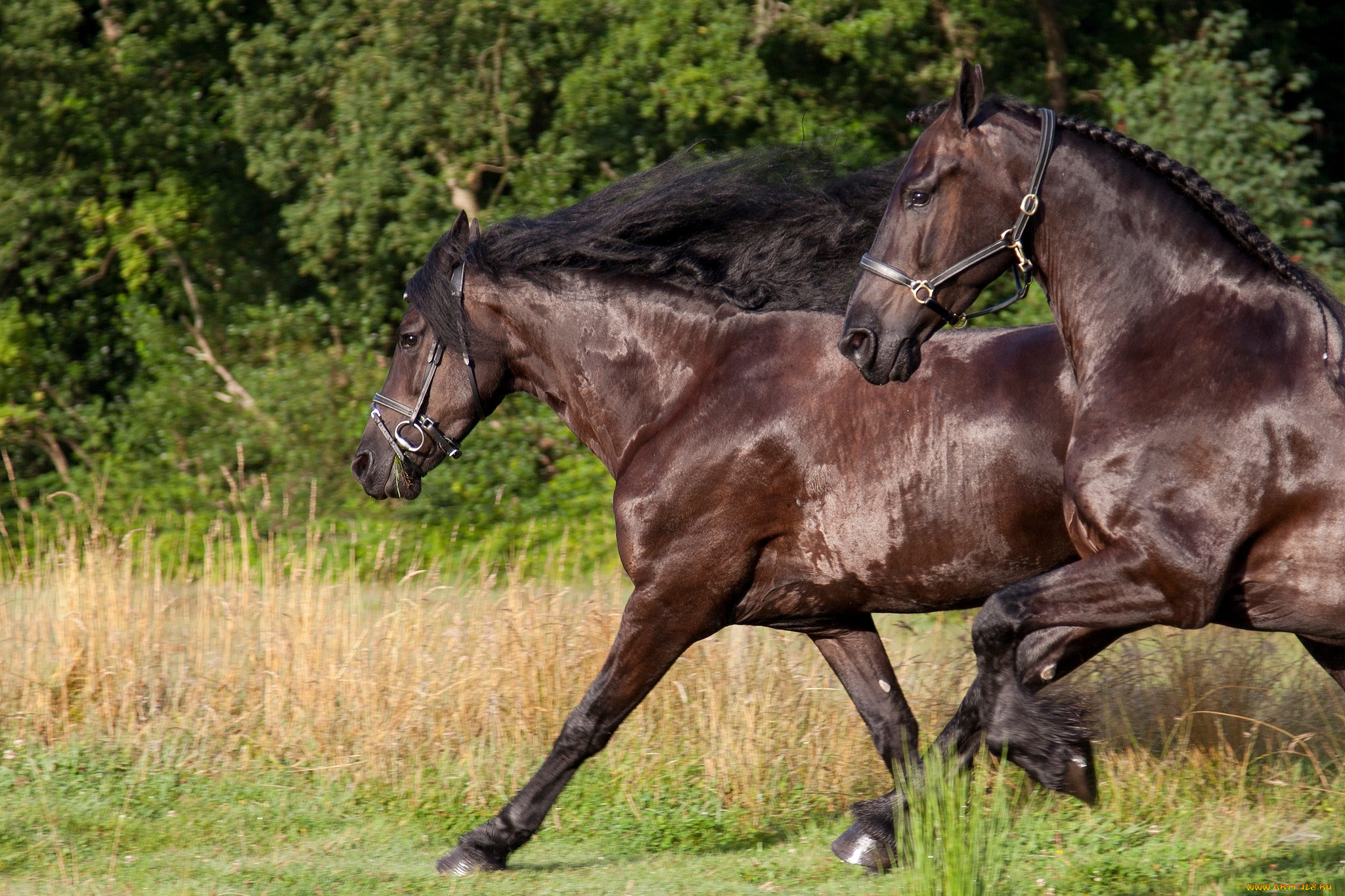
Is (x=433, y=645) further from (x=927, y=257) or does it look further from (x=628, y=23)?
(x=628, y=23)

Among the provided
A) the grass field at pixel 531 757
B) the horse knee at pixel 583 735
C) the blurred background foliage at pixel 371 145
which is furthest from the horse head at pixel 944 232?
the blurred background foliage at pixel 371 145

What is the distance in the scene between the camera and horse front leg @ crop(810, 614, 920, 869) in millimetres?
4668

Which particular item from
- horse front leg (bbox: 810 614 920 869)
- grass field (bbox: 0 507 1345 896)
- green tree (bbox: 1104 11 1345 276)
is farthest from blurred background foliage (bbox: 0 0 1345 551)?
horse front leg (bbox: 810 614 920 869)

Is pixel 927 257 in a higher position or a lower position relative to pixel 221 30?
lower

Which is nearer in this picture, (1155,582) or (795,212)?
(1155,582)

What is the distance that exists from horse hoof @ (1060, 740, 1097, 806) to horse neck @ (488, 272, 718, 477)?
1792mm

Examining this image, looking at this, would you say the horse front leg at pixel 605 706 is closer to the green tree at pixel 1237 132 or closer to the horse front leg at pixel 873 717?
the horse front leg at pixel 873 717

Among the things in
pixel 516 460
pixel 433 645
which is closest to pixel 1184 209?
pixel 433 645

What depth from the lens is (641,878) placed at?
4609 mm

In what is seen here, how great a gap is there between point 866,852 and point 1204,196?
2401 millimetres

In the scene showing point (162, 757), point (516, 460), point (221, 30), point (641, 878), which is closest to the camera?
point (641, 878)

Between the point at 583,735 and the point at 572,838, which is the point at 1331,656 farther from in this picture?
the point at 572,838

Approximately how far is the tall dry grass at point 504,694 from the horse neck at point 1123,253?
1990 mm

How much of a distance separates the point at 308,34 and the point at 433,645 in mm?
8578
